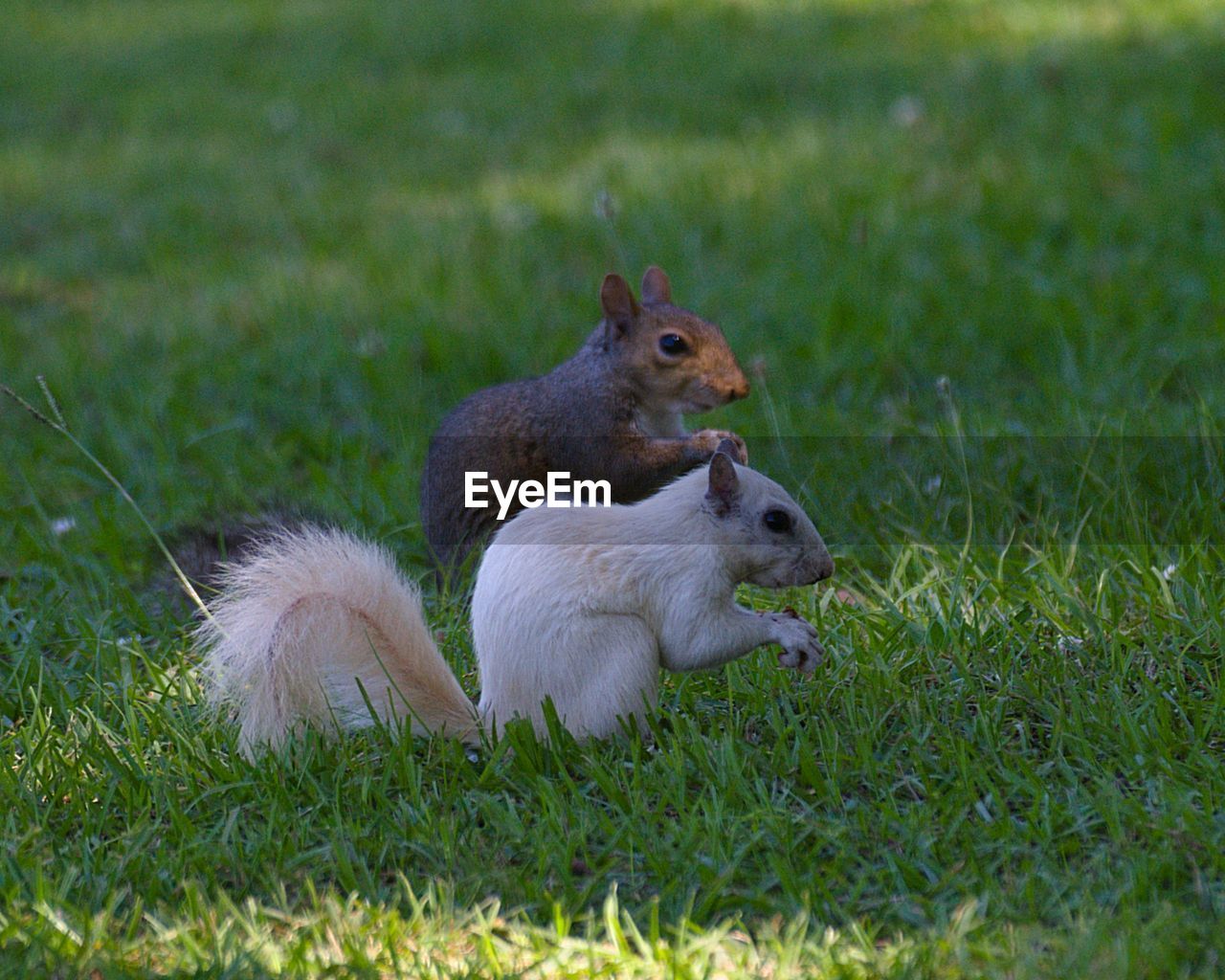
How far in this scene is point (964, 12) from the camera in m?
7.48

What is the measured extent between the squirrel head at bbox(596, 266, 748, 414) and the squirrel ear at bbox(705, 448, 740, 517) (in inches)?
34.1

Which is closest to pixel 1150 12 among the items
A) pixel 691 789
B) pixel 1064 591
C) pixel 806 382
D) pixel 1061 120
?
pixel 1061 120

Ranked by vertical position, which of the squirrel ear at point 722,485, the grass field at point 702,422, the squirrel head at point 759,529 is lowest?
the grass field at point 702,422

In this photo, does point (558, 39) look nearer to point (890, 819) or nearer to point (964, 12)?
point (964, 12)

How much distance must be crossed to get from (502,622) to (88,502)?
1.97 metres

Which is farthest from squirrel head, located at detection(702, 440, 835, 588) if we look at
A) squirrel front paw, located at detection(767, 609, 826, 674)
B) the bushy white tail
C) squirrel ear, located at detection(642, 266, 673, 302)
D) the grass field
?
squirrel ear, located at detection(642, 266, 673, 302)

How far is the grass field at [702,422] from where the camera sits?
1999 millimetres

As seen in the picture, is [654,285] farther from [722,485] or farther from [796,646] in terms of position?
[796,646]

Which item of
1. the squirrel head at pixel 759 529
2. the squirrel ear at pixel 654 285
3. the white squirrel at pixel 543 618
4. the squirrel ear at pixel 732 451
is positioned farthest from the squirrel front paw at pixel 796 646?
the squirrel ear at pixel 654 285

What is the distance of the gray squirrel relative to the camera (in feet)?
10.3

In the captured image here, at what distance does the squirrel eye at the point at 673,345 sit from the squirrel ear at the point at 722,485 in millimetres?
873

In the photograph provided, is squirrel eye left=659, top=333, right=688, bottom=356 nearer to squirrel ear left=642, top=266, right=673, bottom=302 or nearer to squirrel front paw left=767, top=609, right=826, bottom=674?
squirrel ear left=642, top=266, right=673, bottom=302

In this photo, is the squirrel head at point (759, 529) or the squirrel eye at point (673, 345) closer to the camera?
the squirrel head at point (759, 529)

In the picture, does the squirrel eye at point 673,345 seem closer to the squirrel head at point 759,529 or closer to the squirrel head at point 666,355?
the squirrel head at point 666,355
